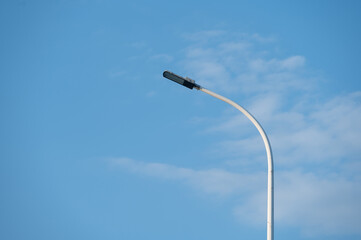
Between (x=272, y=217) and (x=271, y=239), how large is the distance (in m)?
0.52

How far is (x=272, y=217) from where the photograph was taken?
36.6 feet

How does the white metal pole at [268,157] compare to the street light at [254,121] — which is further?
the street light at [254,121]

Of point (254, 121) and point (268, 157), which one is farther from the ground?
point (254, 121)

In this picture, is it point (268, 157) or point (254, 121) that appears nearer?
point (268, 157)

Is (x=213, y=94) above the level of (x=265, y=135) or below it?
above

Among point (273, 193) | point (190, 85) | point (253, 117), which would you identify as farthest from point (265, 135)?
point (190, 85)

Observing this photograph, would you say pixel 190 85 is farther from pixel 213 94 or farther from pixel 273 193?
pixel 273 193

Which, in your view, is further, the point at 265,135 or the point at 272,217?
the point at 265,135

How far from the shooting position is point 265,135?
12125mm

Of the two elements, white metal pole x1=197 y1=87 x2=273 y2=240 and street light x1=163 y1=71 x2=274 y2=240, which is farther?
street light x1=163 y1=71 x2=274 y2=240

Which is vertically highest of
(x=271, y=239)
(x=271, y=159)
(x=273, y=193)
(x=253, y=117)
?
(x=253, y=117)

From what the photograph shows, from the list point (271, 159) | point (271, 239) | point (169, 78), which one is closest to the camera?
point (271, 239)

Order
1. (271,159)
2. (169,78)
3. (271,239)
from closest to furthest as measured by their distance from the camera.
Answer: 1. (271,239)
2. (271,159)
3. (169,78)

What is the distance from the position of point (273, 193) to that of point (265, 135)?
5.17ft
